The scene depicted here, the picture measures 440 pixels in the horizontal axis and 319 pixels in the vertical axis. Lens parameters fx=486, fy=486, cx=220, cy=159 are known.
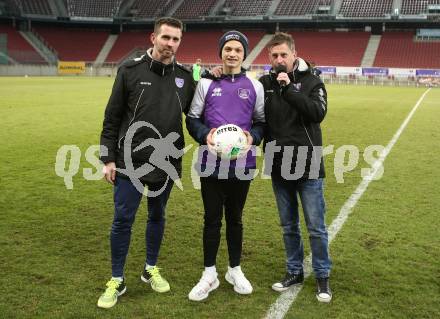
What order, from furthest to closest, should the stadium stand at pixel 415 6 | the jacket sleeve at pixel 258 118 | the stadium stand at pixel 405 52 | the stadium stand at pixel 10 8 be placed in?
the stadium stand at pixel 10 8 < the stadium stand at pixel 415 6 < the stadium stand at pixel 405 52 < the jacket sleeve at pixel 258 118

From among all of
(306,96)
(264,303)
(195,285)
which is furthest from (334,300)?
(306,96)

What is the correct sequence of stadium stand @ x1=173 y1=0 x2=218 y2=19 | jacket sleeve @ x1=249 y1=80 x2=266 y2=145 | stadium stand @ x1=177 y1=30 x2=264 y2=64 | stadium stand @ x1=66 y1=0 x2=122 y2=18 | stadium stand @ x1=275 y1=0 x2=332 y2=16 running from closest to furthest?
jacket sleeve @ x1=249 y1=80 x2=266 y2=145
stadium stand @ x1=275 y1=0 x2=332 y2=16
stadium stand @ x1=177 y1=30 x2=264 y2=64
stadium stand @ x1=173 y1=0 x2=218 y2=19
stadium stand @ x1=66 y1=0 x2=122 y2=18

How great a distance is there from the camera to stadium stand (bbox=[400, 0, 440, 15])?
163 ft

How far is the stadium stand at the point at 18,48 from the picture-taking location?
49.9 m

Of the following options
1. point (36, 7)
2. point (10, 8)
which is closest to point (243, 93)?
point (10, 8)

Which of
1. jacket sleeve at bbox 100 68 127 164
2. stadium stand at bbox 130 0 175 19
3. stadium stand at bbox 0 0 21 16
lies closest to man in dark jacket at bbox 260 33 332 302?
jacket sleeve at bbox 100 68 127 164

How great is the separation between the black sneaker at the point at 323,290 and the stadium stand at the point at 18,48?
168 ft

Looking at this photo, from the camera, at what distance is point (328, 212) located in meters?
6.35

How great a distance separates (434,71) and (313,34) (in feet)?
57.7

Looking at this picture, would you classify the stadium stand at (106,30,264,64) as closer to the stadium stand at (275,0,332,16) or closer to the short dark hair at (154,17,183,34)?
the stadium stand at (275,0,332,16)

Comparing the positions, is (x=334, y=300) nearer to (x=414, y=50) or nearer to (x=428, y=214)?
(x=428, y=214)

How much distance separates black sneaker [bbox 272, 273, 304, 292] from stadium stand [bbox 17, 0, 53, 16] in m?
58.2

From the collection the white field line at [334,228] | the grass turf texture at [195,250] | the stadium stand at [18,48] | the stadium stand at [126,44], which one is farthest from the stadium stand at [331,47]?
the grass turf texture at [195,250]

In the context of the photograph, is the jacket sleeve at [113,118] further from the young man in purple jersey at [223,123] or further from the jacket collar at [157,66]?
the young man in purple jersey at [223,123]
